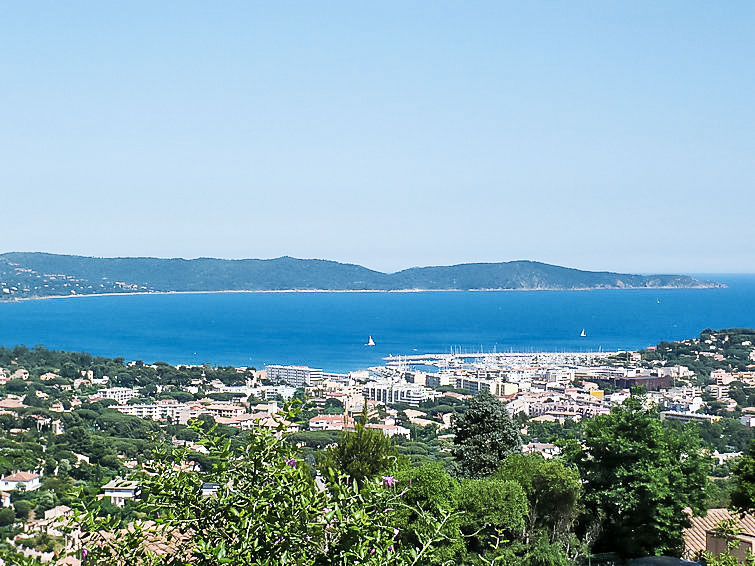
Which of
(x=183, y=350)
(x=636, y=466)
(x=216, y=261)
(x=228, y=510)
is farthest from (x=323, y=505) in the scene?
(x=216, y=261)

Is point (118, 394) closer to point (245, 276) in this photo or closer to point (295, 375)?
point (295, 375)

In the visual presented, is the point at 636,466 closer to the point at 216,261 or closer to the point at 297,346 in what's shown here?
the point at 297,346

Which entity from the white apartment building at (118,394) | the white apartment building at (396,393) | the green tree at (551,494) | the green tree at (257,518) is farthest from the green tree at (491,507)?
the white apartment building at (396,393)

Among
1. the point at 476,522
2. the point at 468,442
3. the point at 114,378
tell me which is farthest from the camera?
the point at 114,378

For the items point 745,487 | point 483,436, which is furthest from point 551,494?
point 483,436

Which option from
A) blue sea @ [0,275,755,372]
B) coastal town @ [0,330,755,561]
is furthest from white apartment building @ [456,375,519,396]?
blue sea @ [0,275,755,372]
